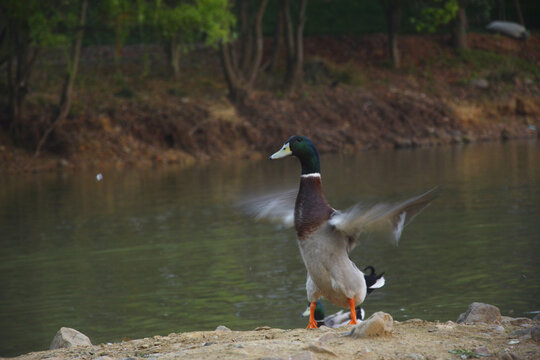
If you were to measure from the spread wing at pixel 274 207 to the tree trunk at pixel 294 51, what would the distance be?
3040 centimetres

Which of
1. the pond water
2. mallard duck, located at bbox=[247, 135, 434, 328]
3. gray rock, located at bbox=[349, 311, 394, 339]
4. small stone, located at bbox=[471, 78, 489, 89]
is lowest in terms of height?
the pond water

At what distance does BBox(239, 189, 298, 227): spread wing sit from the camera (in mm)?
8453

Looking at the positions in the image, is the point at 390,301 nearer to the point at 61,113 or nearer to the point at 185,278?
the point at 185,278

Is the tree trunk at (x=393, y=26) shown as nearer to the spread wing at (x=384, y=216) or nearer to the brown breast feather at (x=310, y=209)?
the brown breast feather at (x=310, y=209)

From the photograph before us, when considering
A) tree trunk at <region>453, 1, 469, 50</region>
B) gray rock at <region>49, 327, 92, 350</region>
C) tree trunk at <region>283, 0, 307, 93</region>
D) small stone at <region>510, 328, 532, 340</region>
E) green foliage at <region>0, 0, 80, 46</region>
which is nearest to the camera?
small stone at <region>510, 328, 532, 340</region>

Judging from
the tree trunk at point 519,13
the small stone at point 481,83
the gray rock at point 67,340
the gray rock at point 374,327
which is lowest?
the gray rock at point 67,340

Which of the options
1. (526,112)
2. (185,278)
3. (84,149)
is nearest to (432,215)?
(185,278)

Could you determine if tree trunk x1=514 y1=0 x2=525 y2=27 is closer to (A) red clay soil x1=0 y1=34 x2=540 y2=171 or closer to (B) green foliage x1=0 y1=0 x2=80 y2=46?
(A) red clay soil x1=0 y1=34 x2=540 y2=171

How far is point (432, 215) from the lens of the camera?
57.3 ft

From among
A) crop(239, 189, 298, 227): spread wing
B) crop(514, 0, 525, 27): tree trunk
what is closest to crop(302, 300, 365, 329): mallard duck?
crop(239, 189, 298, 227): spread wing

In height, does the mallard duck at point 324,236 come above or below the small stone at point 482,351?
above

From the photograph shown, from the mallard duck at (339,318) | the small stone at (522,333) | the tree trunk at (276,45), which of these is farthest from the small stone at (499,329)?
the tree trunk at (276,45)

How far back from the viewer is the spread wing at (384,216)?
6.88 meters

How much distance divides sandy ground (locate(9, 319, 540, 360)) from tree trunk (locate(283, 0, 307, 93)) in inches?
1252
